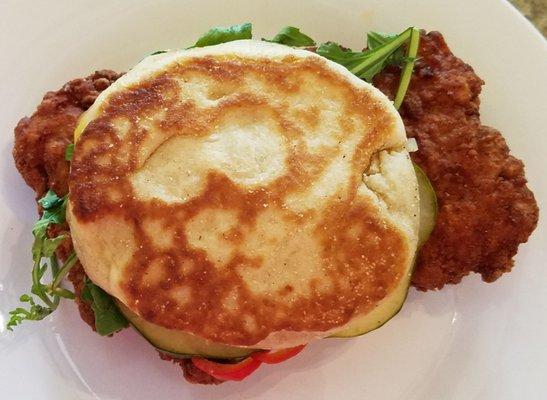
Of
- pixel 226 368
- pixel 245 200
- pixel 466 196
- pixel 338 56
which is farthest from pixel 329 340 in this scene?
pixel 338 56

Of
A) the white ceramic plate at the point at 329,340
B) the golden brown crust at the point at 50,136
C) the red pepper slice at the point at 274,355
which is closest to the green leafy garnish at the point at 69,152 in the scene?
the golden brown crust at the point at 50,136

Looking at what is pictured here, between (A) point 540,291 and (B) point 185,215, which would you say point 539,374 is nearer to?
(A) point 540,291

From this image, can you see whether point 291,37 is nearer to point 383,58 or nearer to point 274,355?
point 383,58

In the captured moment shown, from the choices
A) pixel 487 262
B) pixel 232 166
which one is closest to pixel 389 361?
pixel 487 262

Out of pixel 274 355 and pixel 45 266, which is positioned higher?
pixel 45 266

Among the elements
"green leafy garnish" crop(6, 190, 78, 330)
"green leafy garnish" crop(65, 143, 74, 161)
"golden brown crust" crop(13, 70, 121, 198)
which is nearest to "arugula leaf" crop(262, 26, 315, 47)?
"golden brown crust" crop(13, 70, 121, 198)

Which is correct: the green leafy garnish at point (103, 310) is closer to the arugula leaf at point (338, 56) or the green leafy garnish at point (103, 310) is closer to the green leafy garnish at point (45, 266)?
the green leafy garnish at point (45, 266)

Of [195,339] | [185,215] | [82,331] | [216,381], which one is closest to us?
[185,215]
